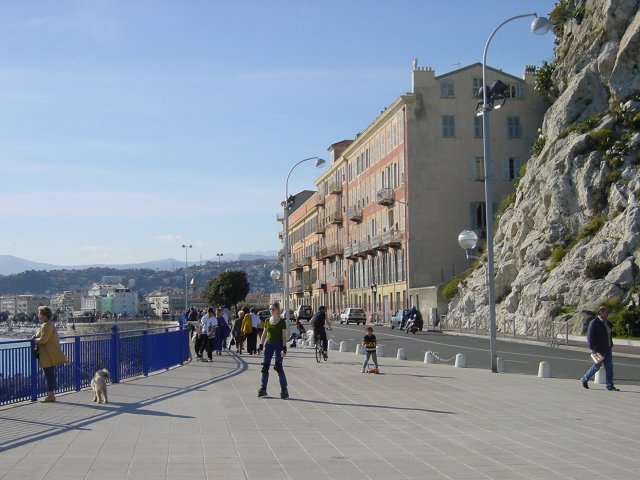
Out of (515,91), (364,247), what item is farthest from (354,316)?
(515,91)

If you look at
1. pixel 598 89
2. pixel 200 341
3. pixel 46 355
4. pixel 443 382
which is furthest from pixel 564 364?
pixel 598 89

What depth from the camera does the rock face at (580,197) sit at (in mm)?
45750

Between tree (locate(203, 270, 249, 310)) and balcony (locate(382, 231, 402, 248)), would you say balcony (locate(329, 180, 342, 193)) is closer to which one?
tree (locate(203, 270, 249, 310))

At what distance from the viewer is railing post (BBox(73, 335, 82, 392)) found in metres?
17.6

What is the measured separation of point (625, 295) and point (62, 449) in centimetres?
3711

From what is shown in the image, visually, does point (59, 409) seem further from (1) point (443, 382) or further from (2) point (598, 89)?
(2) point (598, 89)

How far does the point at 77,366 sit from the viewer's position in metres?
17.6

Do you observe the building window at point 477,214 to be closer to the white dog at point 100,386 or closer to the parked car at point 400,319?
the parked car at point 400,319

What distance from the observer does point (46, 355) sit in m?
15.7

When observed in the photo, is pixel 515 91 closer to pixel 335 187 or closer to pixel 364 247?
pixel 364 247

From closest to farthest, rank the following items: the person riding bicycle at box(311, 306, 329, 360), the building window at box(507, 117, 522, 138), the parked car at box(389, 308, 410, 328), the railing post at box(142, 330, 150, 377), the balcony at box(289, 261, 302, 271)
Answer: the railing post at box(142, 330, 150, 377), the person riding bicycle at box(311, 306, 329, 360), the parked car at box(389, 308, 410, 328), the building window at box(507, 117, 522, 138), the balcony at box(289, 261, 302, 271)

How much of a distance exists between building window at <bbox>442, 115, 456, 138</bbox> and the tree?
5136 cm

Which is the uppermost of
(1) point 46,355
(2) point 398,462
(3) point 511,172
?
(3) point 511,172

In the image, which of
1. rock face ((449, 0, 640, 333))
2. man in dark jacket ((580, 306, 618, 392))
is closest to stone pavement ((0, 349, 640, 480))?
man in dark jacket ((580, 306, 618, 392))
